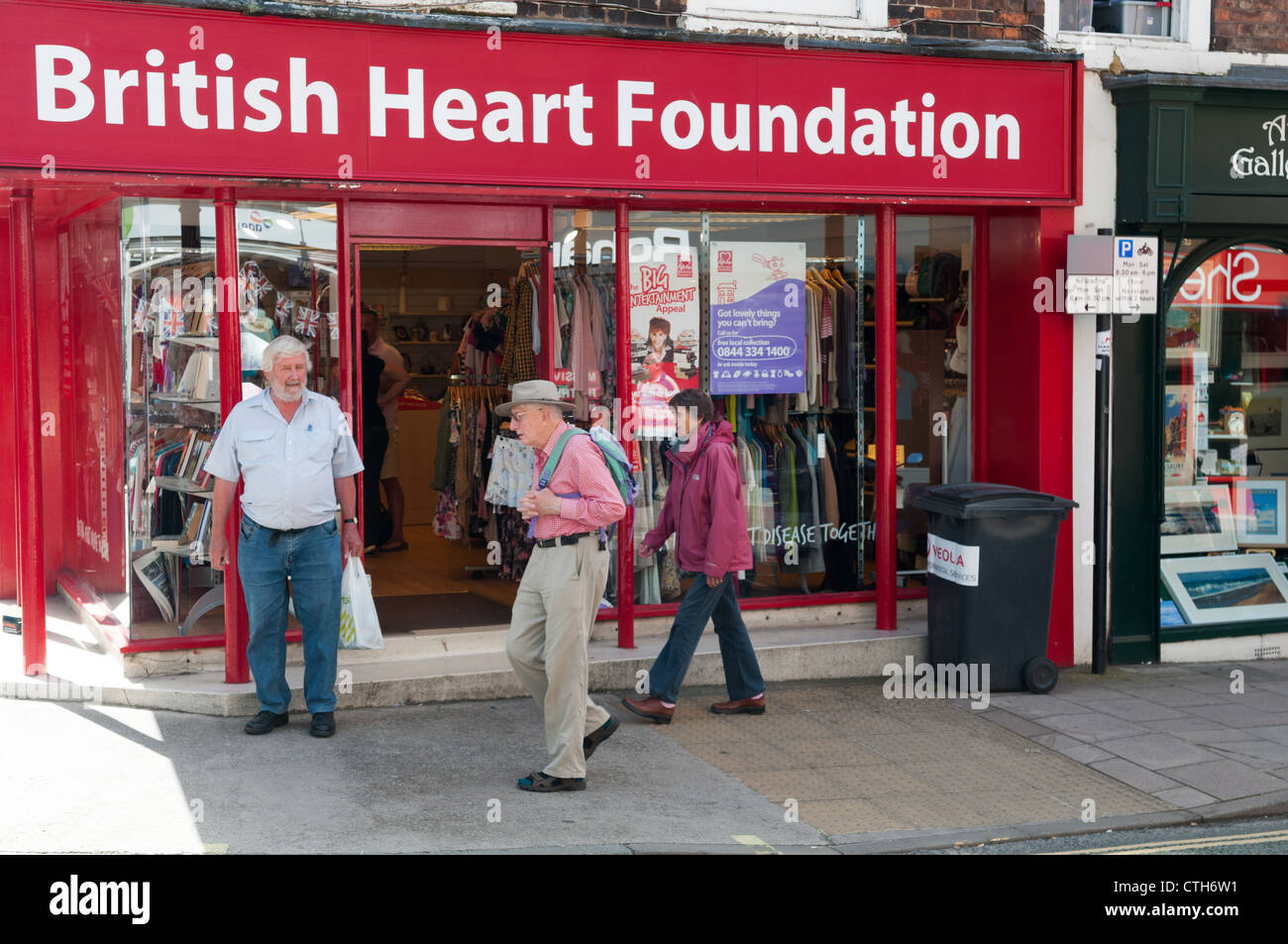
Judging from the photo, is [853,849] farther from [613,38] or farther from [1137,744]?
[613,38]

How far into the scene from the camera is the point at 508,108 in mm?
8328

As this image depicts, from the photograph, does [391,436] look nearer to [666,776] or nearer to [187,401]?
[187,401]

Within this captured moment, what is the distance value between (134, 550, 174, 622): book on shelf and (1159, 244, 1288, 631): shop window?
6.76m

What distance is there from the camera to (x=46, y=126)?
732 cm

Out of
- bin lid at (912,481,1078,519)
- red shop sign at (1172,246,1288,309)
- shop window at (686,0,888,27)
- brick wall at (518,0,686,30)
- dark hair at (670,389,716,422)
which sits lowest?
bin lid at (912,481,1078,519)

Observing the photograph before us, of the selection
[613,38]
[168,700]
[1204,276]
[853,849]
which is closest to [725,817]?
[853,849]

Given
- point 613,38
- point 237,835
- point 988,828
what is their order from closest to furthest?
1. point 237,835
2. point 988,828
3. point 613,38

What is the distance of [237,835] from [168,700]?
2.23 meters

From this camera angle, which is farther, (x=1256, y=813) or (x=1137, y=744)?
(x=1137, y=744)

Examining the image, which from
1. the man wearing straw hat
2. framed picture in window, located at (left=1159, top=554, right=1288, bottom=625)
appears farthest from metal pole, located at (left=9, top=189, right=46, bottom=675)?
framed picture in window, located at (left=1159, top=554, right=1288, bottom=625)

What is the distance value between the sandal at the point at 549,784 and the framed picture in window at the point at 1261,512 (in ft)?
20.4

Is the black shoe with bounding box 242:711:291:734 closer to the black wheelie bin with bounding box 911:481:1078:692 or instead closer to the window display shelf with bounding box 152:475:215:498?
the window display shelf with bounding box 152:475:215:498

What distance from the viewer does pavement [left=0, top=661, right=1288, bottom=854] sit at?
607 cm

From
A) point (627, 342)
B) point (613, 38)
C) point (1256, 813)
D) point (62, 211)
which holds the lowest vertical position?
point (1256, 813)
